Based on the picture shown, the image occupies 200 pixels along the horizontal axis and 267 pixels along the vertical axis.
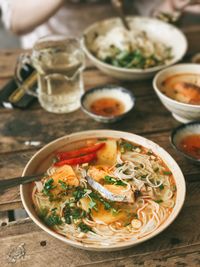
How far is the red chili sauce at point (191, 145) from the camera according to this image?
59.1 inches

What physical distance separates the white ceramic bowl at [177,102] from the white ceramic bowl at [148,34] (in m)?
0.07

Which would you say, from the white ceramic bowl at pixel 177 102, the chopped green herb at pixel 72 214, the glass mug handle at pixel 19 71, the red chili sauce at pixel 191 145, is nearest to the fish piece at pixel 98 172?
the chopped green herb at pixel 72 214

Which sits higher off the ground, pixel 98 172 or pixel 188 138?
pixel 98 172

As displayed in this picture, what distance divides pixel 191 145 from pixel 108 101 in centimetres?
45

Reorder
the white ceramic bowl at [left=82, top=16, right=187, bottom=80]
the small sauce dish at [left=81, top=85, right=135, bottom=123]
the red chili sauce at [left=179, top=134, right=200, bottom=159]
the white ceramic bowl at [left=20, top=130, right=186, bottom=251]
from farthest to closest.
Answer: the white ceramic bowl at [left=82, top=16, right=187, bottom=80], the small sauce dish at [left=81, top=85, right=135, bottom=123], the red chili sauce at [left=179, top=134, right=200, bottom=159], the white ceramic bowl at [left=20, top=130, right=186, bottom=251]

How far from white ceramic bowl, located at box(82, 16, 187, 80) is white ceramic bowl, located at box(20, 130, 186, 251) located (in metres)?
0.50

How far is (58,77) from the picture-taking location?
178 cm

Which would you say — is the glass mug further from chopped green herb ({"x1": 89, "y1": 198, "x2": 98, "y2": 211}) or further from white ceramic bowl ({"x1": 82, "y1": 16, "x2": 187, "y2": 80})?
chopped green herb ({"x1": 89, "y1": 198, "x2": 98, "y2": 211})

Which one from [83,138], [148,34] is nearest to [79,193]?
[83,138]

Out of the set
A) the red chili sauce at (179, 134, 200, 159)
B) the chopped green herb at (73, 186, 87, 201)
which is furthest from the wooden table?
the chopped green herb at (73, 186, 87, 201)

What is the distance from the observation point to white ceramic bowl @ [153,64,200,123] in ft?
5.22

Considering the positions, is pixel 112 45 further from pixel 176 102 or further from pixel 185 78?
pixel 176 102

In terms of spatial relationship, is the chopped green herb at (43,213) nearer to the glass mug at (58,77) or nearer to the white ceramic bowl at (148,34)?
the glass mug at (58,77)

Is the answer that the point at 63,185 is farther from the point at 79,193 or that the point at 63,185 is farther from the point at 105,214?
the point at 105,214
